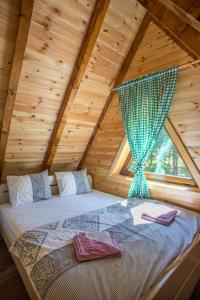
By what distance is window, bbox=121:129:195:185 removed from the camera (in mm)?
2352

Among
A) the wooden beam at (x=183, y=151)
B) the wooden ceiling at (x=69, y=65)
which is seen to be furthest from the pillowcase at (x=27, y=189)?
the wooden beam at (x=183, y=151)

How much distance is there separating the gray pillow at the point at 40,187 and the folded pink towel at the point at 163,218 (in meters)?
1.40

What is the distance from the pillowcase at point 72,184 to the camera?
9.43 feet

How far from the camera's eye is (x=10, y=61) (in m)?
1.91

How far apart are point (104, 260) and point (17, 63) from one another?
1873 mm

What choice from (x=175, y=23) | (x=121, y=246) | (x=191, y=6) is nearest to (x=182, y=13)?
(x=191, y=6)

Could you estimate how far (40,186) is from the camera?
2.63 meters

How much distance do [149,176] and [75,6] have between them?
219cm

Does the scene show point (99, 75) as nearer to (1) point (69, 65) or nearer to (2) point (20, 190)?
(1) point (69, 65)

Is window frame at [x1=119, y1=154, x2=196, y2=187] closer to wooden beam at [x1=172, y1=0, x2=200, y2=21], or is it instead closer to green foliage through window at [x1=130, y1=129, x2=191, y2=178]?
green foliage through window at [x1=130, y1=129, x2=191, y2=178]

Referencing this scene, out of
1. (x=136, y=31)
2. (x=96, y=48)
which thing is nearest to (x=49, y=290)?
(x=96, y=48)

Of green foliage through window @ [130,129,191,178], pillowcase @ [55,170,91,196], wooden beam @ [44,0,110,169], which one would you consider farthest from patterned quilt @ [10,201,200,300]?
wooden beam @ [44,0,110,169]

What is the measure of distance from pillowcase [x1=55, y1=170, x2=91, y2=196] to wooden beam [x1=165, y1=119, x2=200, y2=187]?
1.55 meters

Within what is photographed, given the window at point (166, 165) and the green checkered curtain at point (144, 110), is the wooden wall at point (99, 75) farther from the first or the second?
the window at point (166, 165)
